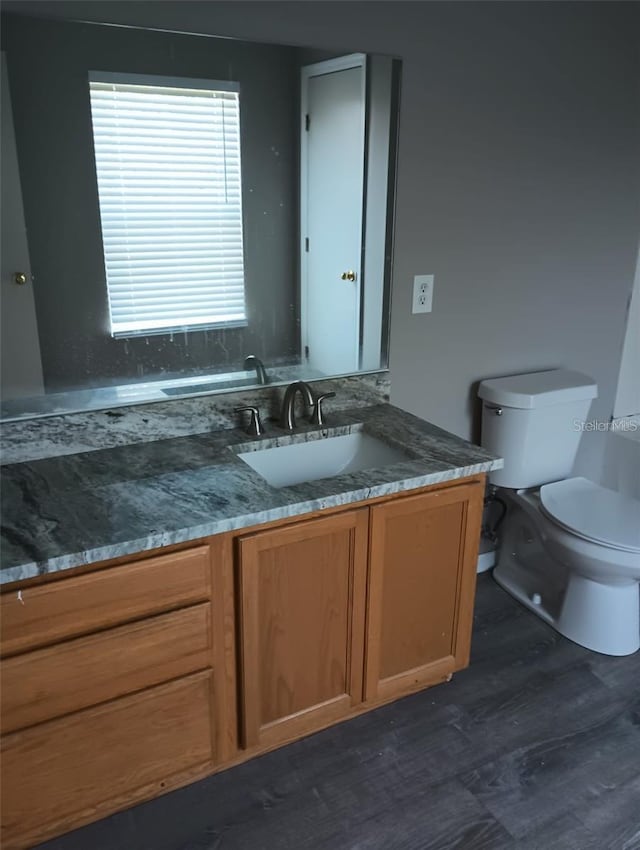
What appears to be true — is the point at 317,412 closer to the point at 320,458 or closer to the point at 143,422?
the point at 320,458

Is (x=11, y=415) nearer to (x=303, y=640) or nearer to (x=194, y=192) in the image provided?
(x=194, y=192)

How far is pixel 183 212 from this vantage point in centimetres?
188

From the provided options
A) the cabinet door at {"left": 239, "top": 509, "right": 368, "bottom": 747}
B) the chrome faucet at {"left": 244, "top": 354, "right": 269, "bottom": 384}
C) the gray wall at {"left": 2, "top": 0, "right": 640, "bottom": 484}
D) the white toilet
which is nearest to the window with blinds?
the chrome faucet at {"left": 244, "top": 354, "right": 269, "bottom": 384}

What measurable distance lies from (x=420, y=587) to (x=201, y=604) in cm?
64

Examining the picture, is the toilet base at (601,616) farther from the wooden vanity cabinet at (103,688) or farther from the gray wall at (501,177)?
the wooden vanity cabinet at (103,688)

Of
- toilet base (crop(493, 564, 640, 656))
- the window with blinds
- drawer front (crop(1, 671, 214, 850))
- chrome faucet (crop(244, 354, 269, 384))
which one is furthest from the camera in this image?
toilet base (crop(493, 564, 640, 656))

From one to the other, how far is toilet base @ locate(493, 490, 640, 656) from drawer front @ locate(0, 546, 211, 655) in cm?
139

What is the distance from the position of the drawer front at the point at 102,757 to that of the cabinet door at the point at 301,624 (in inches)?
Answer: 5.6

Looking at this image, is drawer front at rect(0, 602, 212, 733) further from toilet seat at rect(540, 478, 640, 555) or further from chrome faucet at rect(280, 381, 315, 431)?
toilet seat at rect(540, 478, 640, 555)

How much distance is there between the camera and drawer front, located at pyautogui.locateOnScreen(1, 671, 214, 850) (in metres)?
1.51

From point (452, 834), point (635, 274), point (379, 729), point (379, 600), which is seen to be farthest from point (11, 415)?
point (635, 274)

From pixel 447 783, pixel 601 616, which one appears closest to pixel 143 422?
pixel 447 783

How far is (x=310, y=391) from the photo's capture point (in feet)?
6.82

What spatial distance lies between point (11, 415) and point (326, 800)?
1.25 meters
